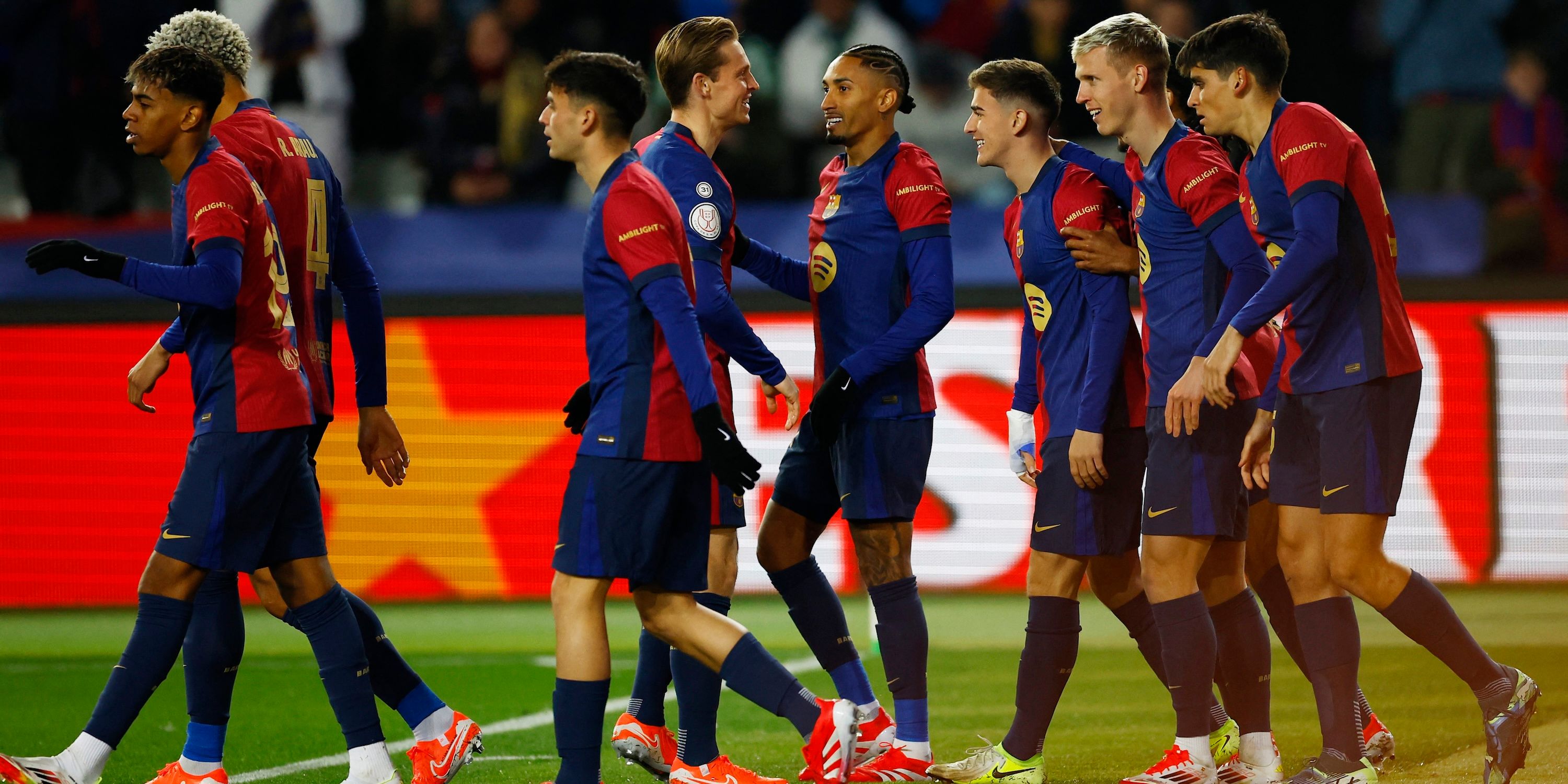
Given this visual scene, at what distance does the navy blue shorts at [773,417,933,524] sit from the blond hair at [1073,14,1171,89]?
1.23m

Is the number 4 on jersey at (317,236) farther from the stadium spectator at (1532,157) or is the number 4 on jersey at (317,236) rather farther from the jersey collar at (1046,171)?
the stadium spectator at (1532,157)

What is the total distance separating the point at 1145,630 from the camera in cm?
495

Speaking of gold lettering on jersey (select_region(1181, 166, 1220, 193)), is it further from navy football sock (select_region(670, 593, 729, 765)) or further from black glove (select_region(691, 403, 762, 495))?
navy football sock (select_region(670, 593, 729, 765))

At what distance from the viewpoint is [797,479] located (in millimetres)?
5148

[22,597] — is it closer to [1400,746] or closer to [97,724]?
[97,724]

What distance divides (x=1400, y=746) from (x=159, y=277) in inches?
156

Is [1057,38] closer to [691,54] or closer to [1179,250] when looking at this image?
[691,54]

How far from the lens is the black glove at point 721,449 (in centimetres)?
396

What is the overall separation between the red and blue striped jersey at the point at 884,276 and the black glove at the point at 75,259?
6.76 ft

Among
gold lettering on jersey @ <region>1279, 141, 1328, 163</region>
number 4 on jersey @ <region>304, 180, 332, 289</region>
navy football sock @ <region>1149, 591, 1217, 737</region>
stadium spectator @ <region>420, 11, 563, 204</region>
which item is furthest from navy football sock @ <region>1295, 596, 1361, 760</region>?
stadium spectator @ <region>420, 11, 563, 204</region>

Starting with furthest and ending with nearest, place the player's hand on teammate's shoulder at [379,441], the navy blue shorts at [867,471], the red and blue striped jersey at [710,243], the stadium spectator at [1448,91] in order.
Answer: the stadium spectator at [1448,91]
the player's hand on teammate's shoulder at [379,441]
the navy blue shorts at [867,471]
the red and blue striped jersey at [710,243]

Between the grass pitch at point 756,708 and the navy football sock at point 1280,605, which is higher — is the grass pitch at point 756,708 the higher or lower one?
the lower one

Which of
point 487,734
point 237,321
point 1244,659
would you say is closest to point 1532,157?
point 1244,659

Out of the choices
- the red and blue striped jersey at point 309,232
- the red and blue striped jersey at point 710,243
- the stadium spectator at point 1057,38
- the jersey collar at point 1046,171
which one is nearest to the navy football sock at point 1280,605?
the jersey collar at point 1046,171
